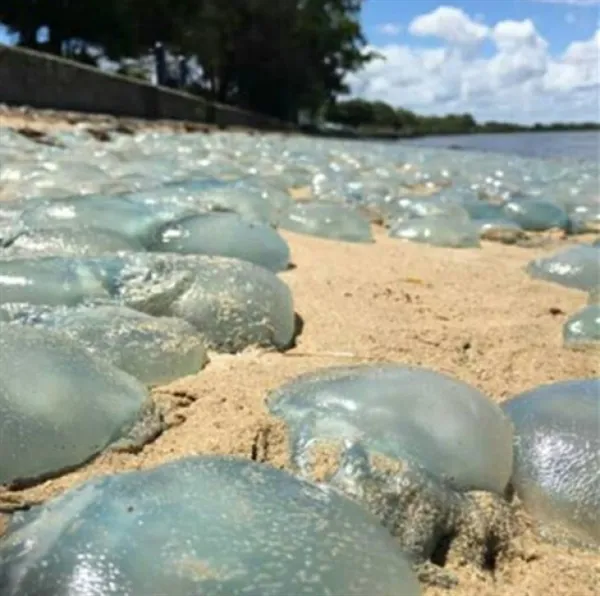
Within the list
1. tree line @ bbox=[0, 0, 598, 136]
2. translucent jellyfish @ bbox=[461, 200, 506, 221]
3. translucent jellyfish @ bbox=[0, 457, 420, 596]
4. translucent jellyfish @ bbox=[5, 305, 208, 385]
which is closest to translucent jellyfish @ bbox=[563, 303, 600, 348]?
translucent jellyfish @ bbox=[5, 305, 208, 385]

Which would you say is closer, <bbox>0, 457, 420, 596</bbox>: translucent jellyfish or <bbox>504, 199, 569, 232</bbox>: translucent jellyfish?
<bbox>0, 457, 420, 596</bbox>: translucent jellyfish

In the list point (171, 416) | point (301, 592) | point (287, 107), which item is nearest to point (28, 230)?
point (171, 416)

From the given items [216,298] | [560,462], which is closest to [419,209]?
[216,298]

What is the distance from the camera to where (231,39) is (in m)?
26.8

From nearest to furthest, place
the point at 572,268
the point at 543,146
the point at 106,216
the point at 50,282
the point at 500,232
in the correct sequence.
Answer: the point at 50,282, the point at 106,216, the point at 572,268, the point at 500,232, the point at 543,146

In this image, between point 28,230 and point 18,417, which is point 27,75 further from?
point 18,417

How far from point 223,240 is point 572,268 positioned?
0.99 metres

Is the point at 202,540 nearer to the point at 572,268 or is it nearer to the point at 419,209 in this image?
the point at 572,268

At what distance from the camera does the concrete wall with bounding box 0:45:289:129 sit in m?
8.26

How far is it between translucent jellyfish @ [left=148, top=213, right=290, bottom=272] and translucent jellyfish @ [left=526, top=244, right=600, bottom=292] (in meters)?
0.75

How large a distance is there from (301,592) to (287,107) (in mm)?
28300

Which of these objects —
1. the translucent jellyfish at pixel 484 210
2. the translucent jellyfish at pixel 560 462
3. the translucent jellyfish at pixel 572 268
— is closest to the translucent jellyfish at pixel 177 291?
the translucent jellyfish at pixel 560 462

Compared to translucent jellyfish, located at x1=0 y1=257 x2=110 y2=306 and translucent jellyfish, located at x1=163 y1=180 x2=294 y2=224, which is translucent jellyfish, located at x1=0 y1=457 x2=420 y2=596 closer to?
translucent jellyfish, located at x1=0 y1=257 x2=110 y2=306

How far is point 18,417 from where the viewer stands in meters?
1.05
